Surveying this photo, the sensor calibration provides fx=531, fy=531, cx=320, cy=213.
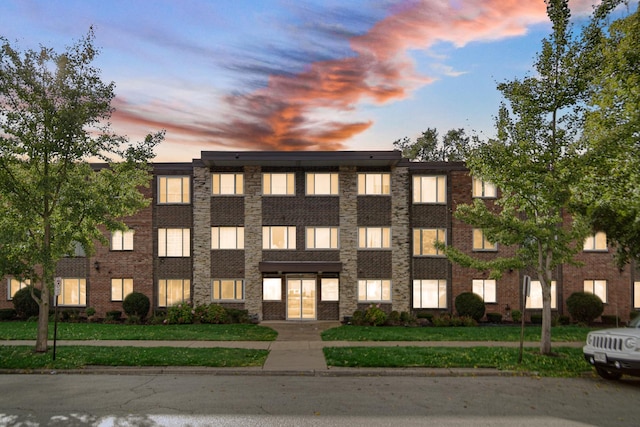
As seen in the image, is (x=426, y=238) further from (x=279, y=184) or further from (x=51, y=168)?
(x=51, y=168)

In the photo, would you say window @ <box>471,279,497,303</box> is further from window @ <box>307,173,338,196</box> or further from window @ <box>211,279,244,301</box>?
window @ <box>211,279,244,301</box>

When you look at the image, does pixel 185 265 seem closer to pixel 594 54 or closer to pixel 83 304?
pixel 83 304

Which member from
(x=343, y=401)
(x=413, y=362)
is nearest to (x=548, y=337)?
(x=413, y=362)

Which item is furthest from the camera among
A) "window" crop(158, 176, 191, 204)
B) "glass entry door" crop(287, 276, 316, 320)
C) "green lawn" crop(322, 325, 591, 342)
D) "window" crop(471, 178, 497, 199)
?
"window" crop(158, 176, 191, 204)

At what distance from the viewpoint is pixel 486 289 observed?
94.7ft

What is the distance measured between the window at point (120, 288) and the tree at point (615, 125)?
2259 cm

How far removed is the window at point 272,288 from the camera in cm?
2856

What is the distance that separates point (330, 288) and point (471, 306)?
7410 mm

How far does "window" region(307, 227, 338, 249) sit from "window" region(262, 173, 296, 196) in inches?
94.2

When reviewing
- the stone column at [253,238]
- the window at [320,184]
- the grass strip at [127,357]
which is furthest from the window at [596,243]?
the grass strip at [127,357]

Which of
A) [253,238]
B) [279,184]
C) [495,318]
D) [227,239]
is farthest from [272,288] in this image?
[495,318]

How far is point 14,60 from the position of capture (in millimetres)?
15656

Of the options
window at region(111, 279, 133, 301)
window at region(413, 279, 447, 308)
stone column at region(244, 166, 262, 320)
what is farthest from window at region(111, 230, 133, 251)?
window at region(413, 279, 447, 308)

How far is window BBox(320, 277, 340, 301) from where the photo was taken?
2853 centimetres
